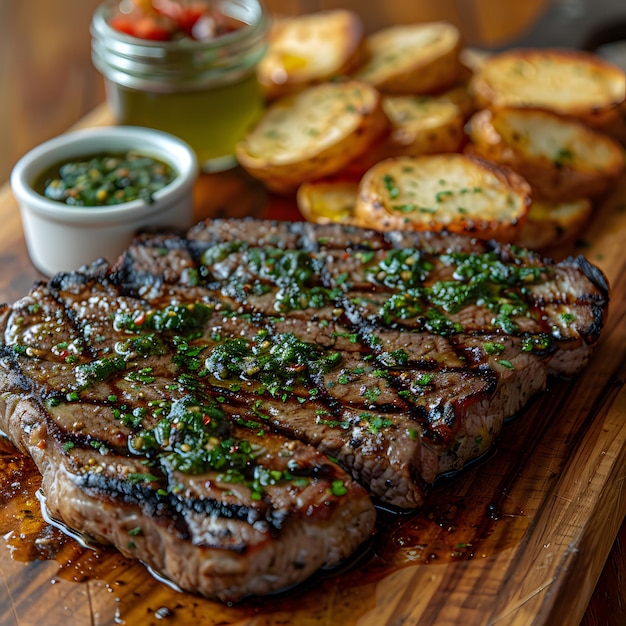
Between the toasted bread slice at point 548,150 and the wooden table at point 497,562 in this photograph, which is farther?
the toasted bread slice at point 548,150

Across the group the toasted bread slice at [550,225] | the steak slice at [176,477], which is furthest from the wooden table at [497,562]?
the toasted bread slice at [550,225]

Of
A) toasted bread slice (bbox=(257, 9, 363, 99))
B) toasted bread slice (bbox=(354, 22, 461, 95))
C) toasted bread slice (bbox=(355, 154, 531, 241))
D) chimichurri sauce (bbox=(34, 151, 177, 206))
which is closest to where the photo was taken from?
toasted bread slice (bbox=(355, 154, 531, 241))

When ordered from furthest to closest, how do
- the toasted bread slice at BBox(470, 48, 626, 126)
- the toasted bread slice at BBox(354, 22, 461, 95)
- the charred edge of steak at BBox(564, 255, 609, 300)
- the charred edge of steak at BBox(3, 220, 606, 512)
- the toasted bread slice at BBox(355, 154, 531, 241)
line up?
the toasted bread slice at BBox(354, 22, 461, 95) → the toasted bread slice at BBox(470, 48, 626, 126) → the toasted bread slice at BBox(355, 154, 531, 241) → the charred edge of steak at BBox(564, 255, 609, 300) → the charred edge of steak at BBox(3, 220, 606, 512)

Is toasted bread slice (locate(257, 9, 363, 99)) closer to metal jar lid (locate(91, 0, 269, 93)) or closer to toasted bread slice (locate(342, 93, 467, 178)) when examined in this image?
metal jar lid (locate(91, 0, 269, 93))

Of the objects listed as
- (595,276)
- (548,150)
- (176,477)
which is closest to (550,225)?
(548,150)

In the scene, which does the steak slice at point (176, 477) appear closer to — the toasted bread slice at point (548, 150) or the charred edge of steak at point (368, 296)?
the charred edge of steak at point (368, 296)

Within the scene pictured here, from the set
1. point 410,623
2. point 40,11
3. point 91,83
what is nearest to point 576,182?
point 410,623

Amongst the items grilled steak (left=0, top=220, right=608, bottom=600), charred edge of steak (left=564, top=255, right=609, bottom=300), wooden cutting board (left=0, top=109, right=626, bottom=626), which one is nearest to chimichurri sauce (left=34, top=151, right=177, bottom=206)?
grilled steak (left=0, top=220, right=608, bottom=600)
